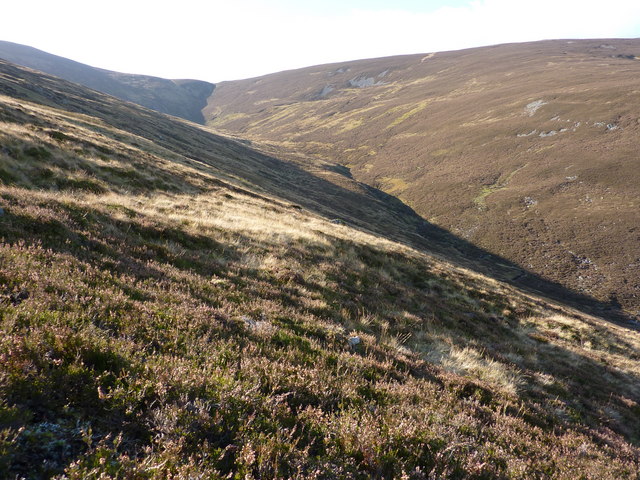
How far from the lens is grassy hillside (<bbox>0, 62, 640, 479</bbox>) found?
3.04 m

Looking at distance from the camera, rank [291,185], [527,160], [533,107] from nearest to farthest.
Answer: [291,185] → [527,160] → [533,107]

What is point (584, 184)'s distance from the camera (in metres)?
72.3

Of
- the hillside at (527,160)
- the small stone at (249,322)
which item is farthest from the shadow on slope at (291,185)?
the small stone at (249,322)

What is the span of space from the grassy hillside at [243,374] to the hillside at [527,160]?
56.2 m

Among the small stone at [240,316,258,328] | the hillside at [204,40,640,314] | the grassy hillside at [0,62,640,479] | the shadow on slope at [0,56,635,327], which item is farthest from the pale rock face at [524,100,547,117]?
the small stone at [240,316,258,328]

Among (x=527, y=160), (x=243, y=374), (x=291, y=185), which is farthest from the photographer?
(x=527, y=160)

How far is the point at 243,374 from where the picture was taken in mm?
4359

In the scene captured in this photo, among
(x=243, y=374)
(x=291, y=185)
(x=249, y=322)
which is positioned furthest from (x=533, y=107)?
(x=243, y=374)

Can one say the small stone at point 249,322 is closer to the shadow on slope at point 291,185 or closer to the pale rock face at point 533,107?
the shadow on slope at point 291,185

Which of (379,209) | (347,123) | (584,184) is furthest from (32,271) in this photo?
(347,123)

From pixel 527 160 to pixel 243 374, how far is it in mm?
102279

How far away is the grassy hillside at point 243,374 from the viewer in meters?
3.04

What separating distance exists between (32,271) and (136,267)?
2.23 meters

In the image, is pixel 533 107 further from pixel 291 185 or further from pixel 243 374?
pixel 243 374
